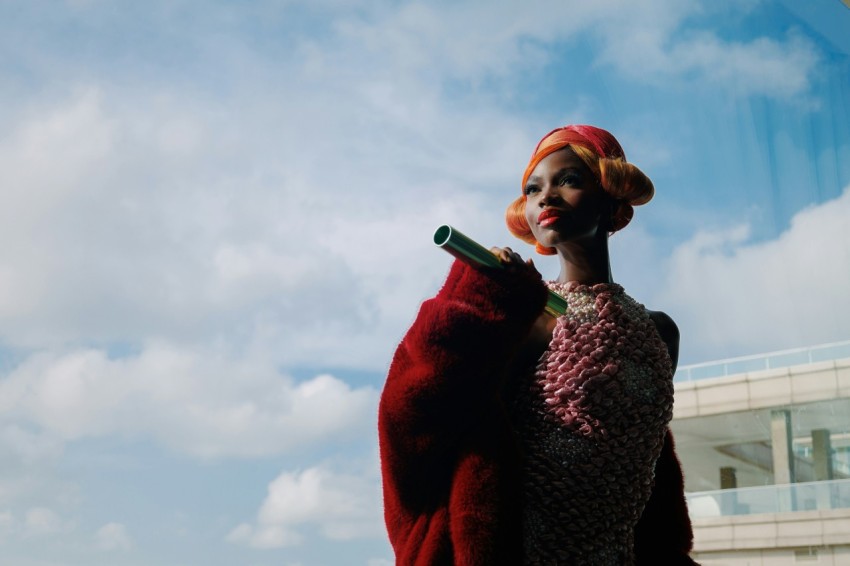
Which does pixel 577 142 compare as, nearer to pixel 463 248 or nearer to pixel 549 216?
pixel 549 216

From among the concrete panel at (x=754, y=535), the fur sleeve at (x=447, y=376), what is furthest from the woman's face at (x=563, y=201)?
the concrete panel at (x=754, y=535)

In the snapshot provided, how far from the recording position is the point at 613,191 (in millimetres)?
1224

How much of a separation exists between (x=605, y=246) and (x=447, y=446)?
1.22 ft

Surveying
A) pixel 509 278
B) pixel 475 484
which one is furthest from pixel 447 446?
pixel 509 278

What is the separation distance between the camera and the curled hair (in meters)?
1.22

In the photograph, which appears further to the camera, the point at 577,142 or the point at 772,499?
the point at 772,499

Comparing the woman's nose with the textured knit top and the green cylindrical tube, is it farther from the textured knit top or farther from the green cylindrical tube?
the green cylindrical tube

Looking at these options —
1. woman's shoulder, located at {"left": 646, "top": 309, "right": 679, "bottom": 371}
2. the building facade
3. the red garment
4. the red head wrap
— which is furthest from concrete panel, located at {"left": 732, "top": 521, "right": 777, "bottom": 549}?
the red garment

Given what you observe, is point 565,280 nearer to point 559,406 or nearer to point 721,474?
point 559,406

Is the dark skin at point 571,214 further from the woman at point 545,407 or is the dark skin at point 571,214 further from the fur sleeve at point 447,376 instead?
the fur sleeve at point 447,376

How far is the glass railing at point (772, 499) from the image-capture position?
495cm

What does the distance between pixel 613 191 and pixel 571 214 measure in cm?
6

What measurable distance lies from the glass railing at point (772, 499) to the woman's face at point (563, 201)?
4136mm

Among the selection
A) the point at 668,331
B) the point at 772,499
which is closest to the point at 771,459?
the point at 772,499
